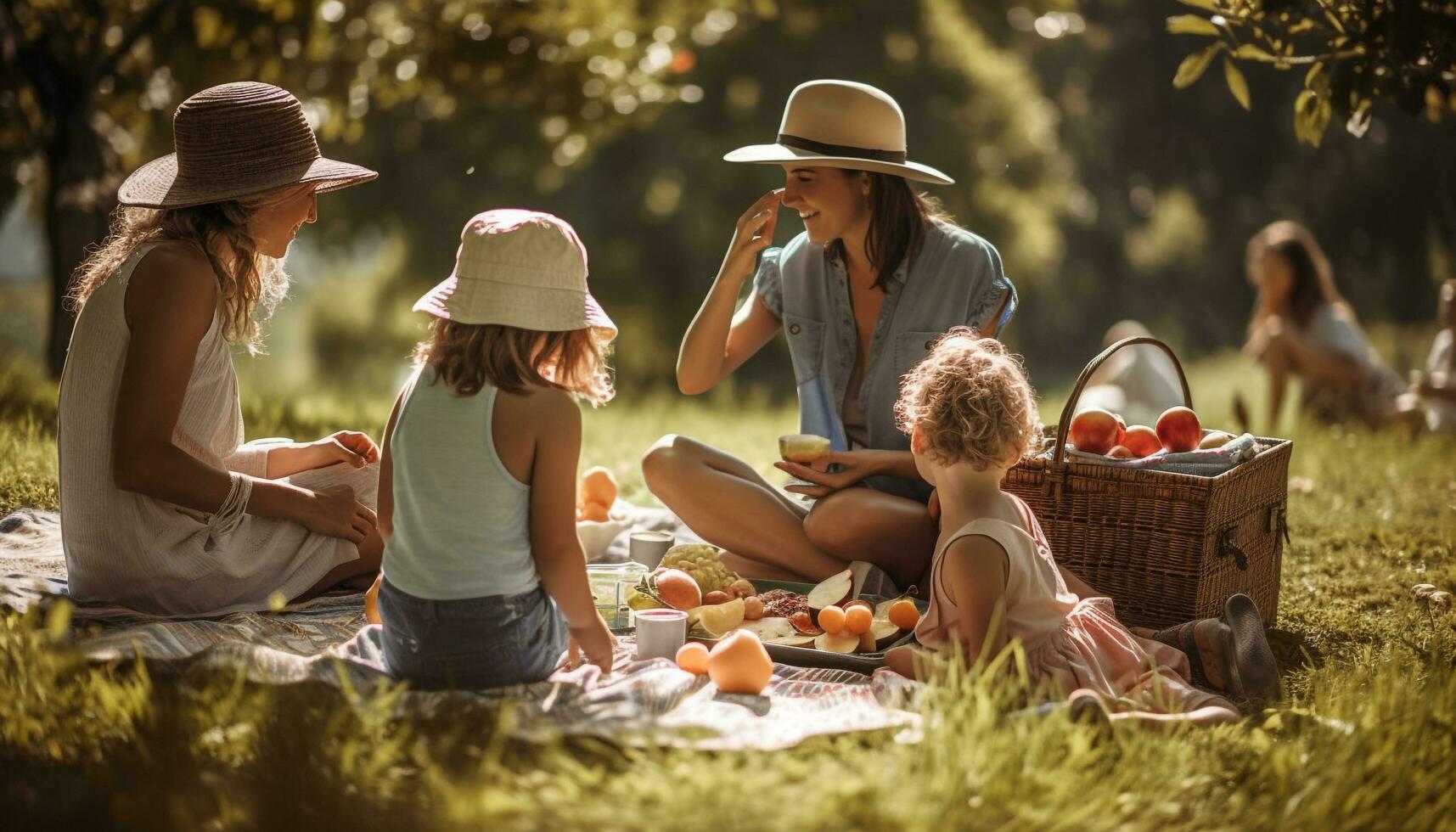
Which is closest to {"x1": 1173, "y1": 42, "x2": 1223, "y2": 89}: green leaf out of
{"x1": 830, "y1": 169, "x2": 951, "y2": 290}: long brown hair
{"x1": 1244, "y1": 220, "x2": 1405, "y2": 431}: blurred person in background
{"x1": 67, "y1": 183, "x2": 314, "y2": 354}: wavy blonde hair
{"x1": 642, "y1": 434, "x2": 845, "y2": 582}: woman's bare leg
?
{"x1": 830, "y1": 169, "x2": 951, "y2": 290}: long brown hair

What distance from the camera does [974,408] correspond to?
351 centimetres

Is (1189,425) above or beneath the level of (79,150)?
beneath

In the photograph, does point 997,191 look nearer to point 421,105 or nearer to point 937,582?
point 421,105

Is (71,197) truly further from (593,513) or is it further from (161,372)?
(161,372)

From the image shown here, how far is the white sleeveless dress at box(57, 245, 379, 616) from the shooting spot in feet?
11.9

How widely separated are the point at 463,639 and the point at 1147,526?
A: 7.09ft

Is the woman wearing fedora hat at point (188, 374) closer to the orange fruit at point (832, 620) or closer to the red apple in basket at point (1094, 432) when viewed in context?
the orange fruit at point (832, 620)

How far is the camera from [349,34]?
7641 millimetres

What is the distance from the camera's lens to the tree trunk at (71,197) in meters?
7.64

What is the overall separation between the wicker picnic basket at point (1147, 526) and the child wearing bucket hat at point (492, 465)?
1621 mm

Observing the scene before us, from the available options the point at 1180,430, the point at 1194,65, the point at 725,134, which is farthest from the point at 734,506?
the point at 725,134

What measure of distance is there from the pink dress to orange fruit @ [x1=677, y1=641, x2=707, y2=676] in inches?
23.0

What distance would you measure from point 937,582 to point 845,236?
1610 millimetres

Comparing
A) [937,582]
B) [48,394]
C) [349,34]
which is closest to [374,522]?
[937,582]
